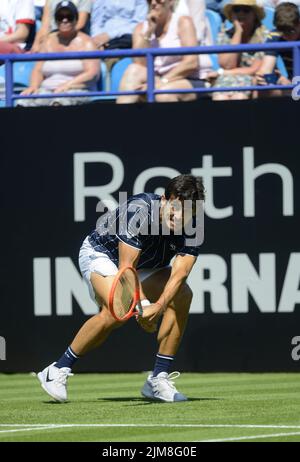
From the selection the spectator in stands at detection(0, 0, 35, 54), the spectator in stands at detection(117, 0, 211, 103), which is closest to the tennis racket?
the spectator in stands at detection(117, 0, 211, 103)

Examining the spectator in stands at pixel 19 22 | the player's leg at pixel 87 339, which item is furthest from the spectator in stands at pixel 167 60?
the player's leg at pixel 87 339

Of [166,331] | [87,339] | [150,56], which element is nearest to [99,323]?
[87,339]

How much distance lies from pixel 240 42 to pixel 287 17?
0.62 metres

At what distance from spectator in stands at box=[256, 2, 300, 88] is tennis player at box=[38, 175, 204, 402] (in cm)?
320

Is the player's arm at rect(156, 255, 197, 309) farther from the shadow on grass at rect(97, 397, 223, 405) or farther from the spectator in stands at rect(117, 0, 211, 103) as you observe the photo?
the spectator in stands at rect(117, 0, 211, 103)

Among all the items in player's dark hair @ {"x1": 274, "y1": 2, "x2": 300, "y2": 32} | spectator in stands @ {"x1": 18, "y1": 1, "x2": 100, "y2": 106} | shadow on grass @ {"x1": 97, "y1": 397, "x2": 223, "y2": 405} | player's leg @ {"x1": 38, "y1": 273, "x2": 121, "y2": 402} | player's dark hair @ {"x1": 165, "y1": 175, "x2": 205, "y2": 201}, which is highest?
player's dark hair @ {"x1": 274, "y1": 2, "x2": 300, "y2": 32}

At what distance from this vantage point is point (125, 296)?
353 inches

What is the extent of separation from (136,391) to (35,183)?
9.65 ft

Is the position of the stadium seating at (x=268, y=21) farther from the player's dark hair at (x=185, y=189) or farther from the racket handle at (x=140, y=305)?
the racket handle at (x=140, y=305)

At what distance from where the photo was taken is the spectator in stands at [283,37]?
1218 cm

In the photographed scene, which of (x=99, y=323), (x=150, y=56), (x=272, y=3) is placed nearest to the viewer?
(x=99, y=323)

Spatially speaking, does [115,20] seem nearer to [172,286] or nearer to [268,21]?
[268,21]

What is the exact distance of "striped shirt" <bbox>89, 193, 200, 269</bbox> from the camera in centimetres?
910

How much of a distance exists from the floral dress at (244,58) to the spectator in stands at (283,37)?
9 cm
